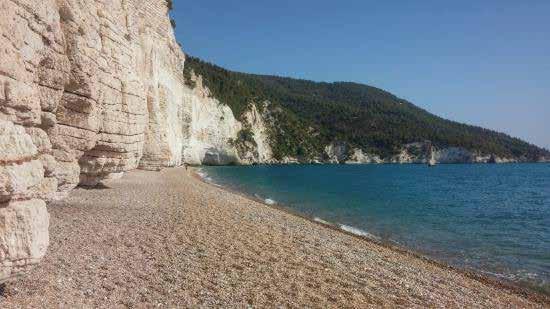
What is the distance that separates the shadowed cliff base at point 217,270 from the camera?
27.2 ft

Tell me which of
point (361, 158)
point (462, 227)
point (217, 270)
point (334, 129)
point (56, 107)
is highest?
point (334, 129)

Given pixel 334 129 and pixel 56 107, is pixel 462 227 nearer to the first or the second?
pixel 56 107

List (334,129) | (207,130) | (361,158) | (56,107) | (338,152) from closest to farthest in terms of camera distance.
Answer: (56,107)
(207,130)
(338,152)
(334,129)
(361,158)

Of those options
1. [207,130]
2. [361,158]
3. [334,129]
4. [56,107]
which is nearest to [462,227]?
[56,107]

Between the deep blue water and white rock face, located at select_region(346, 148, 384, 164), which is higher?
white rock face, located at select_region(346, 148, 384, 164)

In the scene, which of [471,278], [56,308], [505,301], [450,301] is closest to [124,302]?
[56,308]

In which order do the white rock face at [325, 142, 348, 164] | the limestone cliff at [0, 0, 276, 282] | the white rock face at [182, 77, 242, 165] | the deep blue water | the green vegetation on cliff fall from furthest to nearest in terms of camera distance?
the white rock face at [325, 142, 348, 164] → the green vegetation on cliff → the white rock face at [182, 77, 242, 165] → the deep blue water → the limestone cliff at [0, 0, 276, 282]

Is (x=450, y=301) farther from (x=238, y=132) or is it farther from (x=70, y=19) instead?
(x=238, y=132)

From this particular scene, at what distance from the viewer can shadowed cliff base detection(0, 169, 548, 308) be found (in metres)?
8.29

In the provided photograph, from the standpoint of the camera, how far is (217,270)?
10.4m

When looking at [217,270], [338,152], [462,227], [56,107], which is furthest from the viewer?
[338,152]

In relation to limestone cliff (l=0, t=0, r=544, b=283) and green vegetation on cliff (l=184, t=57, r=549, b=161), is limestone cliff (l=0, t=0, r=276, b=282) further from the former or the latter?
green vegetation on cliff (l=184, t=57, r=549, b=161)

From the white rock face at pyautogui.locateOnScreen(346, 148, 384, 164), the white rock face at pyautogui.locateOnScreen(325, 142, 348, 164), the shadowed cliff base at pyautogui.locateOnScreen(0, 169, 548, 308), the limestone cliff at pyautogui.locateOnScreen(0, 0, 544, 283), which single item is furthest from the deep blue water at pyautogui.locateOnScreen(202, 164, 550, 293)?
the white rock face at pyautogui.locateOnScreen(346, 148, 384, 164)

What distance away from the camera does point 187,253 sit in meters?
11.7
